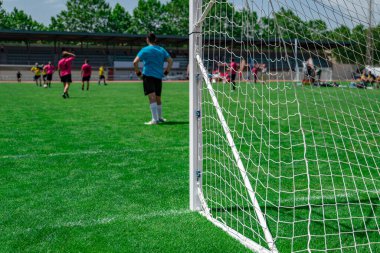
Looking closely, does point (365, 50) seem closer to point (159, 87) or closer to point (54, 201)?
point (54, 201)

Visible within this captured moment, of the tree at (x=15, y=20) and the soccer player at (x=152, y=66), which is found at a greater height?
the tree at (x=15, y=20)

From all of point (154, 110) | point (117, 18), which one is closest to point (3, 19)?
point (117, 18)

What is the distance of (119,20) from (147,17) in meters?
5.69

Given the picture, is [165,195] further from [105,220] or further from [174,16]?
[174,16]

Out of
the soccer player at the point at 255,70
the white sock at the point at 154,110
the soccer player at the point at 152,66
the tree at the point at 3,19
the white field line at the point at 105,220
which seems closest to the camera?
the white field line at the point at 105,220

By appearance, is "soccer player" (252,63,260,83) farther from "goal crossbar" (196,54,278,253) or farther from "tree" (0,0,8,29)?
"tree" (0,0,8,29)

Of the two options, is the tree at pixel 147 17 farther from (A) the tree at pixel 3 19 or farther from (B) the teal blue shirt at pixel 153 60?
(B) the teal blue shirt at pixel 153 60

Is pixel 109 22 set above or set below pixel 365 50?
above

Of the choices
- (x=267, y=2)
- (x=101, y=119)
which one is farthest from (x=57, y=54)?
(x=267, y=2)

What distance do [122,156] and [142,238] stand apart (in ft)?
11.0

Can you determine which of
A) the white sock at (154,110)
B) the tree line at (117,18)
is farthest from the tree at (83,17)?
the white sock at (154,110)

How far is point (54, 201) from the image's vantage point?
4.60 metres

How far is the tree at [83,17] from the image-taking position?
309 ft

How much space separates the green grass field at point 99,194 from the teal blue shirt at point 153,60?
1459mm
